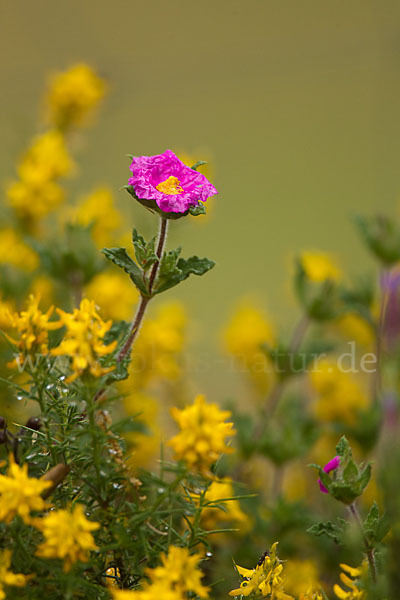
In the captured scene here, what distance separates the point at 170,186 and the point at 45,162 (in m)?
0.50

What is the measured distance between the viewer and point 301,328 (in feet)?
2.15

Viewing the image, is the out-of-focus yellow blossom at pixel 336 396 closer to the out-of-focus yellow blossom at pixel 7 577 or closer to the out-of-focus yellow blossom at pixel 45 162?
the out-of-focus yellow blossom at pixel 45 162

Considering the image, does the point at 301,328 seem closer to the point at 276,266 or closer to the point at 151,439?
the point at 151,439

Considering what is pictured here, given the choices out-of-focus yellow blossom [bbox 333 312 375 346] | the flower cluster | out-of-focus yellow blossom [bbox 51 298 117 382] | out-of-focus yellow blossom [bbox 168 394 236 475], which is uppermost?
out-of-focus yellow blossom [bbox 51 298 117 382]

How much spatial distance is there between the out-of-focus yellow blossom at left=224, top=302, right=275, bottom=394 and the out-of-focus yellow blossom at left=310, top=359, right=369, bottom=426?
0.12 meters

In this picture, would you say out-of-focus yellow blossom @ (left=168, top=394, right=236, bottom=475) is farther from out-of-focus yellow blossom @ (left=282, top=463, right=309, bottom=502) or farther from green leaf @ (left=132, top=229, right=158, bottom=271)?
out-of-focus yellow blossom @ (left=282, top=463, right=309, bottom=502)

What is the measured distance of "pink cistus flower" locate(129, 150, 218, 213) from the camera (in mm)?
296

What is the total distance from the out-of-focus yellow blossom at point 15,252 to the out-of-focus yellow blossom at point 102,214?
0.24 feet

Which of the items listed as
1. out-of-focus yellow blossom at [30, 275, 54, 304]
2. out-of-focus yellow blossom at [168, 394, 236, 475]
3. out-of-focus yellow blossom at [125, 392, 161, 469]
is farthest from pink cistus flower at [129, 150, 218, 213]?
out-of-focus yellow blossom at [30, 275, 54, 304]

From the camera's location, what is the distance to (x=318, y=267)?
0.78 m

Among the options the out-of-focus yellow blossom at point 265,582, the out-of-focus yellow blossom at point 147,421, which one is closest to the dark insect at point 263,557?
the out-of-focus yellow blossom at point 265,582

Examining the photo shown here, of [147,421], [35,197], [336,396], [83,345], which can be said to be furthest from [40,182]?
[83,345]

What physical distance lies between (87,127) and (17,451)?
70 cm

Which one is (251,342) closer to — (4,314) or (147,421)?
(147,421)
